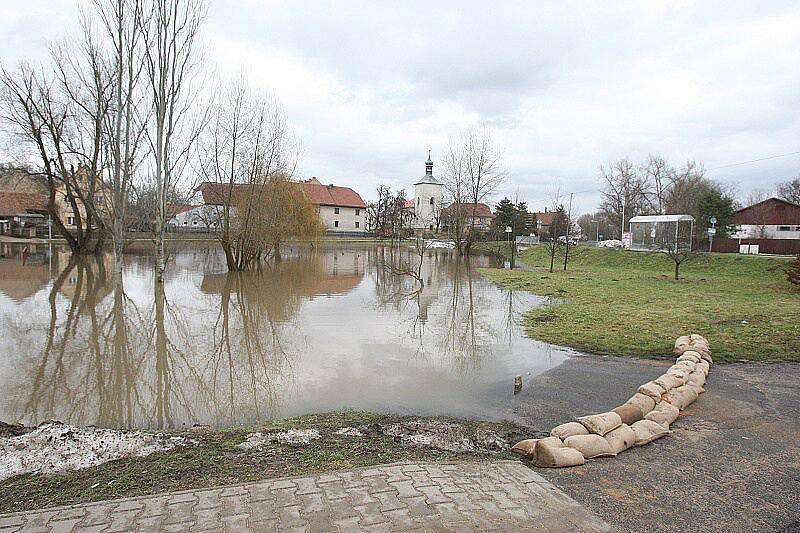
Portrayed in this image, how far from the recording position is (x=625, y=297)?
16078 millimetres

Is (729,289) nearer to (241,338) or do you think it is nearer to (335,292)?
(335,292)

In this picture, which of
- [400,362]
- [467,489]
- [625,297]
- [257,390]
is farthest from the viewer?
[625,297]

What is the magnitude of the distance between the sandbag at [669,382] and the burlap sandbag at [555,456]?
97.3 inches

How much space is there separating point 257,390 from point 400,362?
2.64 meters

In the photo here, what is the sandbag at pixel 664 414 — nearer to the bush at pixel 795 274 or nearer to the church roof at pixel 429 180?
the bush at pixel 795 274

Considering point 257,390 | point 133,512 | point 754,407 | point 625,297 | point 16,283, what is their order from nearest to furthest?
point 133,512, point 754,407, point 257,390, point 625,297, point 16,283

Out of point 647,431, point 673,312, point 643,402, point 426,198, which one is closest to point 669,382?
point 643,402

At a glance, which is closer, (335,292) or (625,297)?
(625,297)

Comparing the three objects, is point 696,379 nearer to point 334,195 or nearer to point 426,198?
point 334,195

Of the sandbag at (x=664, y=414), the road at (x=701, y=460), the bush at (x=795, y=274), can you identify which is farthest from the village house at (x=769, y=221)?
the sandbag at (x=664, y=414)

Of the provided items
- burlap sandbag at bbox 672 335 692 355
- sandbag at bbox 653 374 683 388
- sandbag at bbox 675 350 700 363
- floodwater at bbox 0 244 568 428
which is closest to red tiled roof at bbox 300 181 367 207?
floodwater at bbox 0 244 568 428

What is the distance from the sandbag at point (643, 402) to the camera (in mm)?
5586

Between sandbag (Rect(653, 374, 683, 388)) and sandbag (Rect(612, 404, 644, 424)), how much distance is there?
38.4 inches

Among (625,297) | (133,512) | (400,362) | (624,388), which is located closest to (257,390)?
(400,362)
